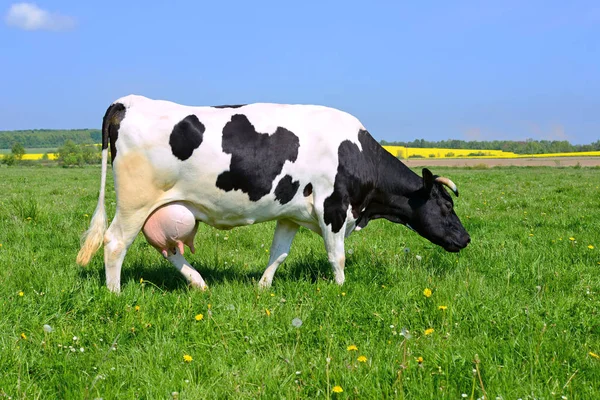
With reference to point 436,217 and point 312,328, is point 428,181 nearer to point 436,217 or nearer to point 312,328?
point 436,217

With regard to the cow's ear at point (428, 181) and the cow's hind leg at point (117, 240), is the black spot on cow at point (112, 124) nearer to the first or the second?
the cow's hind leg at point (117, 240)

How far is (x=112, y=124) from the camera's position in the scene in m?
5.31

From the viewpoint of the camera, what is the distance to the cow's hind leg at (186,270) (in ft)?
19.2

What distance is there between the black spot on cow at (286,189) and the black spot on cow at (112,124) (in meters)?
1.61

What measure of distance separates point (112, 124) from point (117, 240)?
1.13m

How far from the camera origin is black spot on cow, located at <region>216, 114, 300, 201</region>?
208 inches

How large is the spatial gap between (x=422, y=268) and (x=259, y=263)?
2.13m

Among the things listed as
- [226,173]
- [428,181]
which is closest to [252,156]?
[226,173]

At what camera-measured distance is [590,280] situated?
593 cm

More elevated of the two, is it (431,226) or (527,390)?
(431,226)

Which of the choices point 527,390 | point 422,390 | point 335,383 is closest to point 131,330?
point 335,383

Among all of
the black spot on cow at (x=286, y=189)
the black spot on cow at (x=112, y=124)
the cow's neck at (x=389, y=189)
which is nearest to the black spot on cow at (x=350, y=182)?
the cow's neck at (x=389, y=189)

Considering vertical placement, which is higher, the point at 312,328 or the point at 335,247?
the point at 335,247

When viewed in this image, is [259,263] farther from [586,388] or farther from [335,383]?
[586,388]
